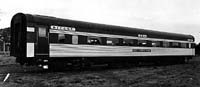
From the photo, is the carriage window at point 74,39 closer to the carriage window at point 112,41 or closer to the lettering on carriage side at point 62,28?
the lettering on carriage side at point 62,28

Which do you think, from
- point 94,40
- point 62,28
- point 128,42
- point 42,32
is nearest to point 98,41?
point 94,40

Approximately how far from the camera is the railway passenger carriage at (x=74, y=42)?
12.9 meters

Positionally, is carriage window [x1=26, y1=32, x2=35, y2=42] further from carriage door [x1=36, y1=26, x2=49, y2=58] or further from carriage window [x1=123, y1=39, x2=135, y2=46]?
carriage window [x1=123, y1=39, x2=135, y2=46]

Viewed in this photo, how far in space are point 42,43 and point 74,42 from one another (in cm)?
218

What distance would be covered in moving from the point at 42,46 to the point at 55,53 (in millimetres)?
896

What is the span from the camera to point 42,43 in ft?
42.9

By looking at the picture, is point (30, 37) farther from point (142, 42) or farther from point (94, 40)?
point (142, 42)

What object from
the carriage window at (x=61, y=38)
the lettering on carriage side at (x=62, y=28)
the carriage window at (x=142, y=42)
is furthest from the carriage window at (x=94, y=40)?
the carriage window at (x=142, y=42)

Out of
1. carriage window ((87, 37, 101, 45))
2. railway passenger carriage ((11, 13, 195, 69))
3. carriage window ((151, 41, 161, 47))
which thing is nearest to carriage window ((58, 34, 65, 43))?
railway passenger carriage ((11, 13, 195, 69))

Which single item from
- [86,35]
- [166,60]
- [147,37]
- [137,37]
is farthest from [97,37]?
[166,60]

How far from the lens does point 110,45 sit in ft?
54.7

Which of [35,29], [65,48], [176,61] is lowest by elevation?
[176,61]

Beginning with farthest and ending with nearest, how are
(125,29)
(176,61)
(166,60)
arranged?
(176,61) < (166,60) < (125,29)

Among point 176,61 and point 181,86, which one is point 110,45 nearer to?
point 181,86
